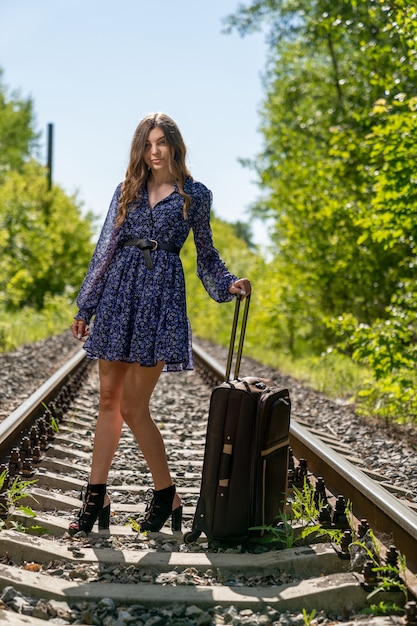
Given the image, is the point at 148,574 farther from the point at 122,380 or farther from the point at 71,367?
the point at 71,367

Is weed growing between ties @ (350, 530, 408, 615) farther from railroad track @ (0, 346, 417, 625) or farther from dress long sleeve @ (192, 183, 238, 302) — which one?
dress long sleeve @ (192, 183, 238, 302)

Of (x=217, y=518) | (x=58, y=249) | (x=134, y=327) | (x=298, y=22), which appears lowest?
(x=217, y=518)

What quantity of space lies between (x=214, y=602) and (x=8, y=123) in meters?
57.1

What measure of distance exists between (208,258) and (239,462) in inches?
38.6

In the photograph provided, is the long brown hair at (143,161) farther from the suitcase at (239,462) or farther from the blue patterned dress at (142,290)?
the suitcase at (239,462)

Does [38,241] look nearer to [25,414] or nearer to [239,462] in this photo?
[25,414]

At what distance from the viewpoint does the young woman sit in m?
3.73

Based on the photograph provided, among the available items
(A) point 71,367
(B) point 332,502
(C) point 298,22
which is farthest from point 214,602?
(C) point 298,22

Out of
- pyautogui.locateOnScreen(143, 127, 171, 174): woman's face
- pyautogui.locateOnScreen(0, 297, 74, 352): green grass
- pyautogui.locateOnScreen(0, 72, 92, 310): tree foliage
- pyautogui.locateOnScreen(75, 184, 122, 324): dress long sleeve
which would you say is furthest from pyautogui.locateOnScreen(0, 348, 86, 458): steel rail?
pyautogui.locateOnScreen(0, 72, 92, 310): tree foliage

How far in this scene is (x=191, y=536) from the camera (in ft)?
12.3

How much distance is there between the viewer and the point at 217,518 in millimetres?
3662

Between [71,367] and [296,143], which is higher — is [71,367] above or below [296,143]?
below

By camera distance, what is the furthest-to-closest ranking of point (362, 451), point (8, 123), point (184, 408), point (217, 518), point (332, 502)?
point (8, 123) < point (184, 408) < point (362, 451) < point (332, 502) < point (217, 518)

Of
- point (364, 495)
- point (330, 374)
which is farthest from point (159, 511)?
point (330, 374)
